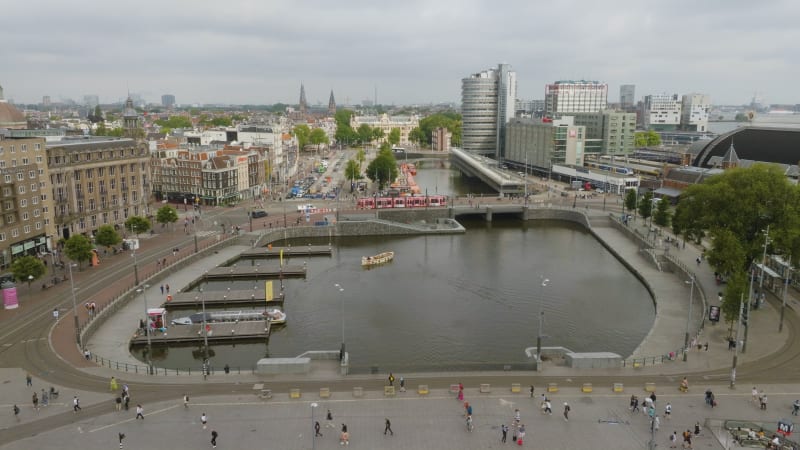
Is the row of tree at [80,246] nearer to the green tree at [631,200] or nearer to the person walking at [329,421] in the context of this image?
the person walking at [329,421]

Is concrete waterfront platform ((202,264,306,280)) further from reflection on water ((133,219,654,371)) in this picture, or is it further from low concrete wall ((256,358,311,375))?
low concrete wall ((256,358,311,375))

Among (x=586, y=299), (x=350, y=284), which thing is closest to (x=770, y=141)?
(x=586, y=299)

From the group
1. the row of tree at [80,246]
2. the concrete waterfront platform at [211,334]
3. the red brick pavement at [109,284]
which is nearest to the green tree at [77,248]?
the row of tree at [80,246]

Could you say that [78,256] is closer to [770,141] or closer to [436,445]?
[436,445]

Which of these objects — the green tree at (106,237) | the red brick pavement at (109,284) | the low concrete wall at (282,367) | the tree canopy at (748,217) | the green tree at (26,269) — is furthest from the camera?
the green tree at (106,237)

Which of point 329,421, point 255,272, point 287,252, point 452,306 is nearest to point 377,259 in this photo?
point 287,252
